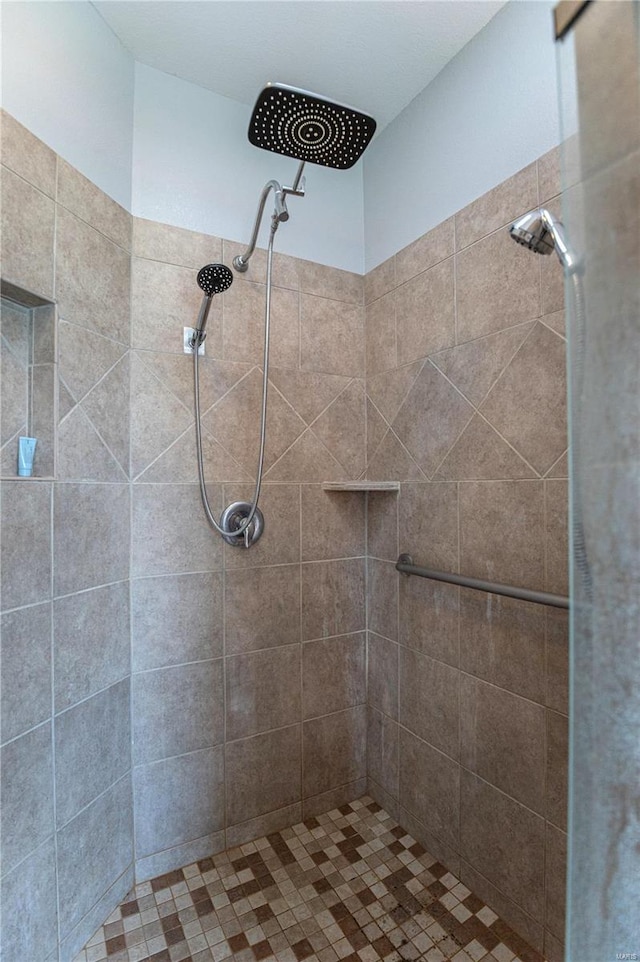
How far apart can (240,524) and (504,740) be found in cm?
94

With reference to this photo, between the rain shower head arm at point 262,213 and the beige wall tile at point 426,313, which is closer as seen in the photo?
the rain shower head arm at point 262,213

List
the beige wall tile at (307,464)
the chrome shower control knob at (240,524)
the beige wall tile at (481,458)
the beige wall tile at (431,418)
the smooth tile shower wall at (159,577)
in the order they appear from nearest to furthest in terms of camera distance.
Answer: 1. the smooth tile shower wall at (159,577)
2. the beige wall tile at (481,458)
3. the beige wall tile at (431,418)
4. the chrome shower control knob at (240,524)
5. the beige wall tile at (307,464)

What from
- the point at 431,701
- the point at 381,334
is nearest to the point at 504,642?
the point at 431,701

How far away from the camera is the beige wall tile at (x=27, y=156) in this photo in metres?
0.97

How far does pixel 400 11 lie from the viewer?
1.20 meters

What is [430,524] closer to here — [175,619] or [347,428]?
[347,428]

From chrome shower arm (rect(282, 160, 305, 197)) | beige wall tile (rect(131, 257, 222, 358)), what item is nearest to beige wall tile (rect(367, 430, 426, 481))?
beige wall tile (rect(131, 257, 222, 358))

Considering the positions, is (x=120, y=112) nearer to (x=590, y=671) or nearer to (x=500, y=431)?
(x=500, y=431)

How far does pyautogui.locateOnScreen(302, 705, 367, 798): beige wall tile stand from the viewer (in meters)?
1.58

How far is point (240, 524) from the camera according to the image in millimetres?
1442

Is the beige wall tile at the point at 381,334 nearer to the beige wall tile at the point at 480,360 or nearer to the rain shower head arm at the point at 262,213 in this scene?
the beige wall tile at the point at 480,360

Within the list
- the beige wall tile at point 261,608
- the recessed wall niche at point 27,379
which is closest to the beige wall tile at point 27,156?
the recessed wall niche at point 27,379

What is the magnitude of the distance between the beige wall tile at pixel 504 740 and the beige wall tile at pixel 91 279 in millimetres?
1404

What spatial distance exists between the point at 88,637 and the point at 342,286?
4.58ft
